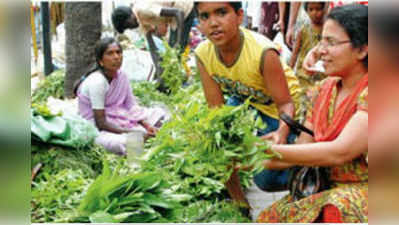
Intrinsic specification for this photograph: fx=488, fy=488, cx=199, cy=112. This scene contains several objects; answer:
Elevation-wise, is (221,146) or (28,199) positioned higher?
(28,199)

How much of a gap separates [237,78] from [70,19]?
3545 millimetres

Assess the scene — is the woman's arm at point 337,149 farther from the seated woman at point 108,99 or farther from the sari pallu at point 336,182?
the seated woman at point 108,99

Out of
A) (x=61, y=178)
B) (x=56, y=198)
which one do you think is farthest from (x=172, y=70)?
(x=56, y=198)

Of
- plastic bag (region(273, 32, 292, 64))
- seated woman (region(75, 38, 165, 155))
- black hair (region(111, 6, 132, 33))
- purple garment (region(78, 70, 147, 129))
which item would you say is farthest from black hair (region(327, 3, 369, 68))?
black hair (region(111, 6, 132, 33))

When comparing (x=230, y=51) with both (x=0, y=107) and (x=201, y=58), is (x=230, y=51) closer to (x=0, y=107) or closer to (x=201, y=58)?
(x=201, y=58)

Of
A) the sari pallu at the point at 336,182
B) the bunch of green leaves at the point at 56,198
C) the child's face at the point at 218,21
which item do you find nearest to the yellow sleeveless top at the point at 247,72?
the child's face at the point at 218,21

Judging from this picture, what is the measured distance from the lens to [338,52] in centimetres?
189

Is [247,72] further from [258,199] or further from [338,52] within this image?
[258,199]

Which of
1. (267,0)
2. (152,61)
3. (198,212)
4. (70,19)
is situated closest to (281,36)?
(267,0)

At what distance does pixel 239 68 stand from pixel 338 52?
829mm

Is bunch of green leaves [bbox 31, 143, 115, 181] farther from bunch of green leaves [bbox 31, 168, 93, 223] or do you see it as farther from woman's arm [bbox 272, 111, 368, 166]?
woman's arm [bbox 272, 111, 368, 166]

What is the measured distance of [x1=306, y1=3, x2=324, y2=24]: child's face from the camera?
4.00m

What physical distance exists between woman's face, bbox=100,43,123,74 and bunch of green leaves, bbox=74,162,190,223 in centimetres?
225

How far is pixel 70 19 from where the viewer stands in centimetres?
569
